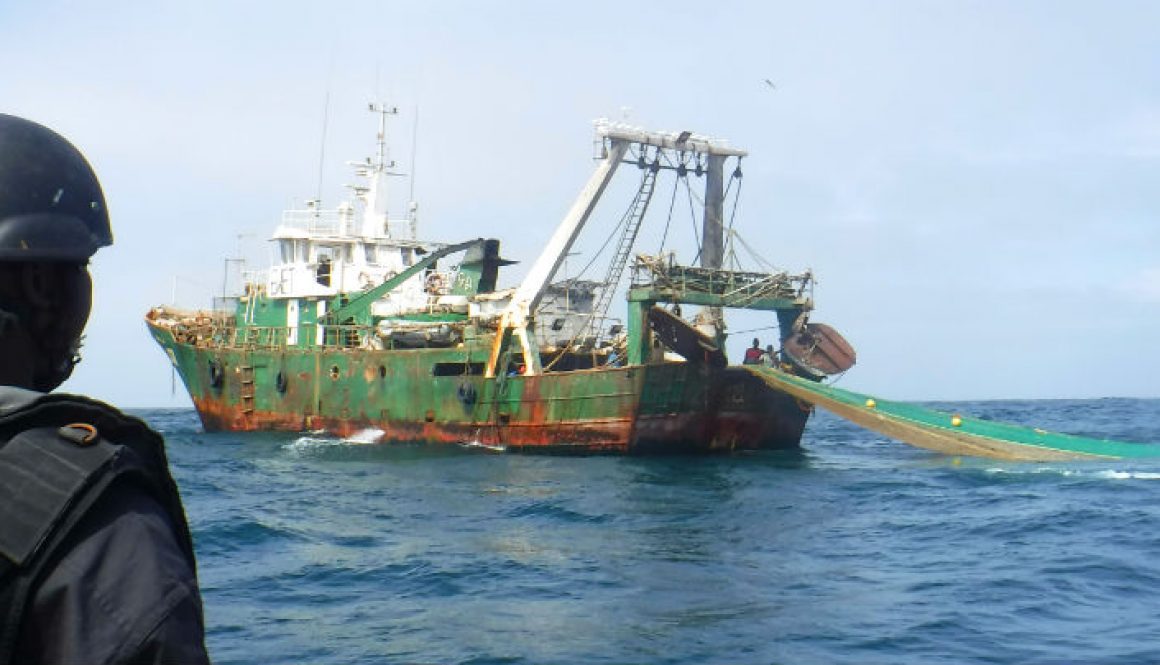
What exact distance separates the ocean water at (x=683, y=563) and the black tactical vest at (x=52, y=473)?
6072 millimetres

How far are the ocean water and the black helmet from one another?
19.8 feet

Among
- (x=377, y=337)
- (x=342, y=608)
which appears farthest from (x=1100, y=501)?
(x=377, y=337)

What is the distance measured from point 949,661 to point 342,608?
4.50 m

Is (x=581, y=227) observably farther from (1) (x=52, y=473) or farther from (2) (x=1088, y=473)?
(1) (x=52, y=473)

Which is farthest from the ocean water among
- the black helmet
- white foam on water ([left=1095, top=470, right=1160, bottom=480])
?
the black helmet

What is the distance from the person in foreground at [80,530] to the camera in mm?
1361

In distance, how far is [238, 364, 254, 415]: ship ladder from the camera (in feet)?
91.3

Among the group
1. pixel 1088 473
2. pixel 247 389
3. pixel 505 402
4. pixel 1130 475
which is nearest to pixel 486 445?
pixel 505 402

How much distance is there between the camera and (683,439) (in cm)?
2081

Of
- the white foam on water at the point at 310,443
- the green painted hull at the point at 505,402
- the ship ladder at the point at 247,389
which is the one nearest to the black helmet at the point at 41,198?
the green painted hull at the point at 505,402

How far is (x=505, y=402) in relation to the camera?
22.1 metres

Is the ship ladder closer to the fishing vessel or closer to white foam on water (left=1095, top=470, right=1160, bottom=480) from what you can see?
the fishing vessel

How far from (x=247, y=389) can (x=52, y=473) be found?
90.4ft

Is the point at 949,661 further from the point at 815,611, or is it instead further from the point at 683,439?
the point at 683,439
